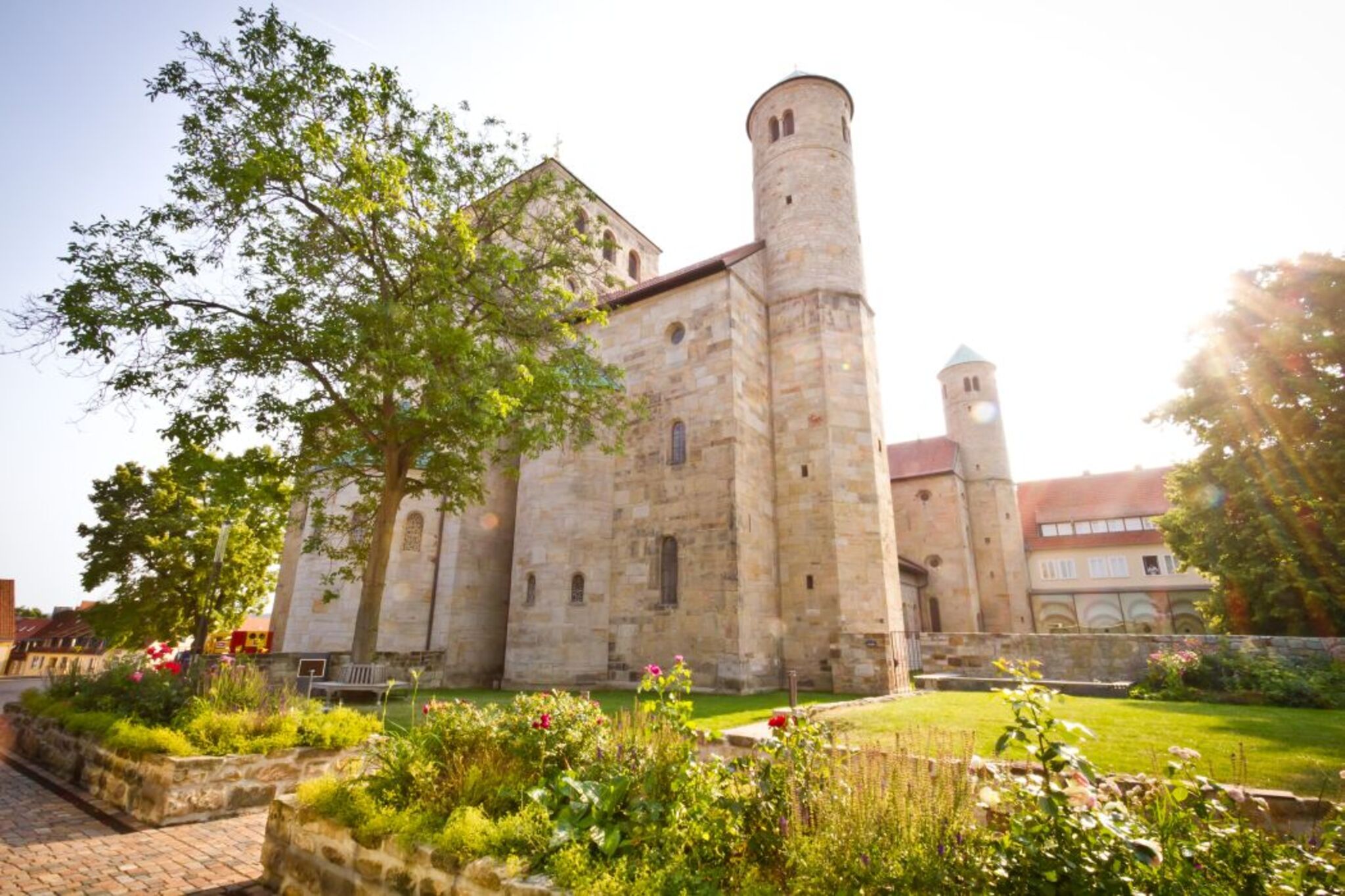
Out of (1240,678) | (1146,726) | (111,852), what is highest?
(1240,678)

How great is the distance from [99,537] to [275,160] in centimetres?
2551

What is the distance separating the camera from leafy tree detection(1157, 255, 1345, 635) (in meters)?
15.8

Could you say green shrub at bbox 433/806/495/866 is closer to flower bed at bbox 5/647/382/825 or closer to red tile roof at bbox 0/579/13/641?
flower bed at bbox 5/647/382/825

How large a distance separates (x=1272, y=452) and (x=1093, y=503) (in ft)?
95.0

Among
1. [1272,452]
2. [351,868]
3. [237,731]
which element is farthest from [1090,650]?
[237,731]

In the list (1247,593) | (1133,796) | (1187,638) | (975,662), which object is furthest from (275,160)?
(1247,593)

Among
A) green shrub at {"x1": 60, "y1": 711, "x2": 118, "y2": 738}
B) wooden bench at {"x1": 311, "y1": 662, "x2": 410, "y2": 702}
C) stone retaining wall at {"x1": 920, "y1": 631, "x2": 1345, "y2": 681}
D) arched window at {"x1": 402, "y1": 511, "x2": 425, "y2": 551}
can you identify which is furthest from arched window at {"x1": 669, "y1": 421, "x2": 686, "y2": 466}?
green shrub at {"x1": 60, "y1": 711, "x2": 118, "y2": 738}

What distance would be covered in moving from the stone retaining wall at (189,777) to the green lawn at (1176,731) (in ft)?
20.7

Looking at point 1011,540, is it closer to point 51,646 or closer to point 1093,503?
point 1093,503

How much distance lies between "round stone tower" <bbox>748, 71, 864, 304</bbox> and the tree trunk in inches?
542

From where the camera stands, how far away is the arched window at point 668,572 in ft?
55.7

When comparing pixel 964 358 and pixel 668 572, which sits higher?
pixel 964 358

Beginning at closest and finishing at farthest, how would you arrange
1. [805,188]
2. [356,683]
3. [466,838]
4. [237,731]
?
[466,838] → [237,731] → [356,683] → [805,188]

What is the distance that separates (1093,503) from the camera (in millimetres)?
42531
